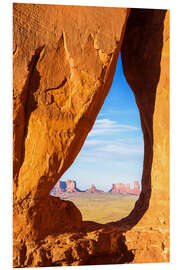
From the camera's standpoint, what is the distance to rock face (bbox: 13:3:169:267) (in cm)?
461

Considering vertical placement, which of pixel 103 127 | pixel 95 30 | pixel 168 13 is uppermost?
pixel 168 13

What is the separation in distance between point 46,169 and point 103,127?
3.95 meters

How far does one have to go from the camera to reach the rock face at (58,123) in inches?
182

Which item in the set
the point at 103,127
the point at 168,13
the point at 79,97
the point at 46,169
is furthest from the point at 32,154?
the point at 103,127

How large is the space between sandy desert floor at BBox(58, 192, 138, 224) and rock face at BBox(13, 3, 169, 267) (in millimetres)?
4406

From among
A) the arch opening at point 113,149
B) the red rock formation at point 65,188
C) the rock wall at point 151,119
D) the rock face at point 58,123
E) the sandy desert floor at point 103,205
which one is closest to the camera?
the rock face at point 58,123

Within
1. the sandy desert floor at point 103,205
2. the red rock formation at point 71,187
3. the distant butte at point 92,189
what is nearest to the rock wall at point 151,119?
the sandy desert floor at point 103,205

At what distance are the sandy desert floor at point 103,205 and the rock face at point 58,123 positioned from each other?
4.41 m

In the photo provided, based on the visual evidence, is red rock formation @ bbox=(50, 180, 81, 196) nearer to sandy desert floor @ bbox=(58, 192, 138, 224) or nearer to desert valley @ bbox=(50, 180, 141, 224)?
desert valley @ bbox=(50, 180, 141, 224)

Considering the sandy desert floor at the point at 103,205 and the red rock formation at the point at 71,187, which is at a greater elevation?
the red rock formation at the point at 71,187

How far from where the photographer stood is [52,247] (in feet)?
15.3

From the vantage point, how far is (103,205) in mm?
10938

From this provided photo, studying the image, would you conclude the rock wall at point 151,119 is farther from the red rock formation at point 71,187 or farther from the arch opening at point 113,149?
the red rock formation at point 71,187
